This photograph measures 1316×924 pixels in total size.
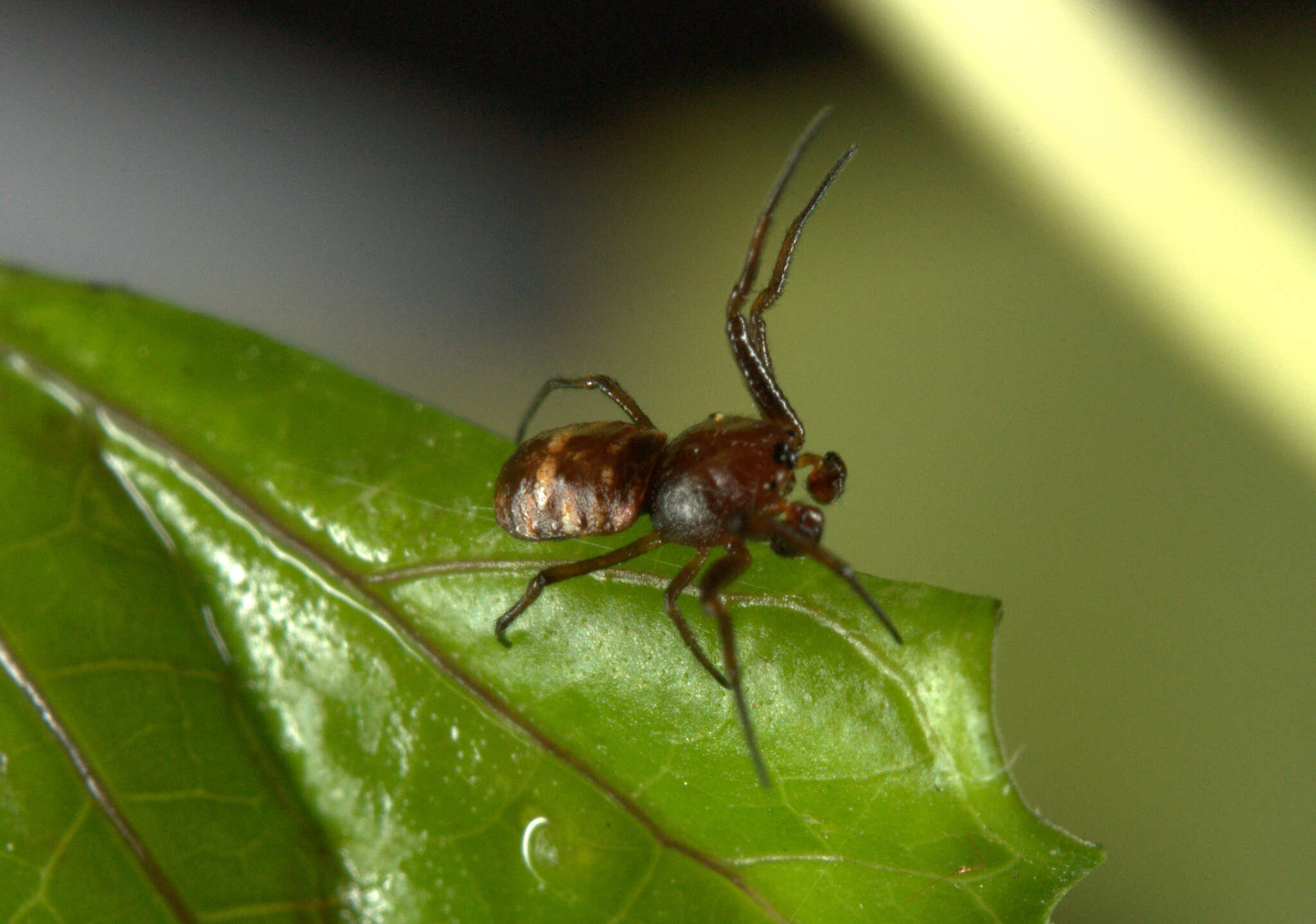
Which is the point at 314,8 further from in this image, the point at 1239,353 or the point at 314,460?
the point at 1239,353

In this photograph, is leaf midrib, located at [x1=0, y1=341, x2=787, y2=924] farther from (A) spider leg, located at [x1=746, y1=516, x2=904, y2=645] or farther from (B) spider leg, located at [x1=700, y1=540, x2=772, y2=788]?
(A) spider leg, located at [x1=746, y1=516, x2=904, y2=645]

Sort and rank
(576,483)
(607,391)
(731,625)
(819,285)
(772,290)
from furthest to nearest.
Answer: (819,285) → (607,391) → (772,290) → (576,483) → (731,625)

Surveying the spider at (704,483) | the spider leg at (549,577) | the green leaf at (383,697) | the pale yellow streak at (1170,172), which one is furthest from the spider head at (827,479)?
the pale yellow streak at (1170,172)

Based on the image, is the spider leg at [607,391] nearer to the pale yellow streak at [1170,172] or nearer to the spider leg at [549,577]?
the spider leg at [549,577]

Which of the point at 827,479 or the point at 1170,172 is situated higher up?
the point at 1170,172

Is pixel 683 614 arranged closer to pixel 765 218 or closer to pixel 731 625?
pixel 731 625

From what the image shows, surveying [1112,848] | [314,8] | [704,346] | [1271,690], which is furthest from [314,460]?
[1271,690]

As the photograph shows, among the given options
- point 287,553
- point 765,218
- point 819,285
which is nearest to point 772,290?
point 765,218
